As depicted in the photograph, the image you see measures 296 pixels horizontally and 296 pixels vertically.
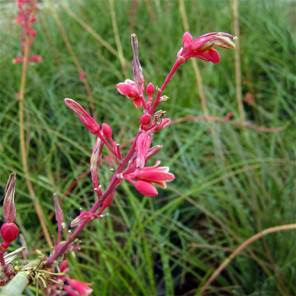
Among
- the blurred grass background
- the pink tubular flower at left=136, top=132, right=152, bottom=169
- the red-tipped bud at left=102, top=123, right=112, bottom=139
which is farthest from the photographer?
the blurred grass background

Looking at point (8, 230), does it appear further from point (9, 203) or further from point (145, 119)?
point (145, 119)

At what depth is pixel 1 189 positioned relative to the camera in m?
2.29

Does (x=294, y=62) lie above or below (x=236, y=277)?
above

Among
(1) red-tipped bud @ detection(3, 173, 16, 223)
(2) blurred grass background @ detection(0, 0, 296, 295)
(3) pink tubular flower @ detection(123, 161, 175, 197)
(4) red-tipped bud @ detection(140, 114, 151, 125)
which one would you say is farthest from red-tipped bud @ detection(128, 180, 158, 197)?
(2) blurred grass background @ detection(0, 0, 296, 295)

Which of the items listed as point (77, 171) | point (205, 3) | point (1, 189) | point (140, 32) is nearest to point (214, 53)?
point (77, 171)

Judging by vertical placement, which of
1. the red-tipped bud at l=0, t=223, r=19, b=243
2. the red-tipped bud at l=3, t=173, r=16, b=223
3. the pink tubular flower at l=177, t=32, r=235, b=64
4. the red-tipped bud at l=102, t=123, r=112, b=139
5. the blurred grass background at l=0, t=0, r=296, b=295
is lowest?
the blurred grass background at l=0, t=0, r=296, b=295

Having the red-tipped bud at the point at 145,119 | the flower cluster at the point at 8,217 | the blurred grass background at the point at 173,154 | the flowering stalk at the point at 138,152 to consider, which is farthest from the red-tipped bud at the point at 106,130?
the blurred grass background at the point at 173,154

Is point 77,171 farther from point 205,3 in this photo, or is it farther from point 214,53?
point 205,3

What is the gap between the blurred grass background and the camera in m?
1.99

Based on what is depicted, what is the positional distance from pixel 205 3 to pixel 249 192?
3438mm

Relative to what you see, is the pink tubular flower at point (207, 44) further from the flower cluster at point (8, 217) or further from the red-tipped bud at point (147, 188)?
the flower cluster at point (8, 217)

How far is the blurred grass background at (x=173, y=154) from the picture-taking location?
1.99 meters

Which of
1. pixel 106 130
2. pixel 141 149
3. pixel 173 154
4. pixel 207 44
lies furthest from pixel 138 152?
pixel 173 154

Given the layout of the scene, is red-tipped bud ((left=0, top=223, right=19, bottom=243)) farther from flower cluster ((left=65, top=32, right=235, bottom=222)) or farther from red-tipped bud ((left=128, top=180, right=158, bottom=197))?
red-tipped bud ((left=128, top=180, right=158, bottom=197))
